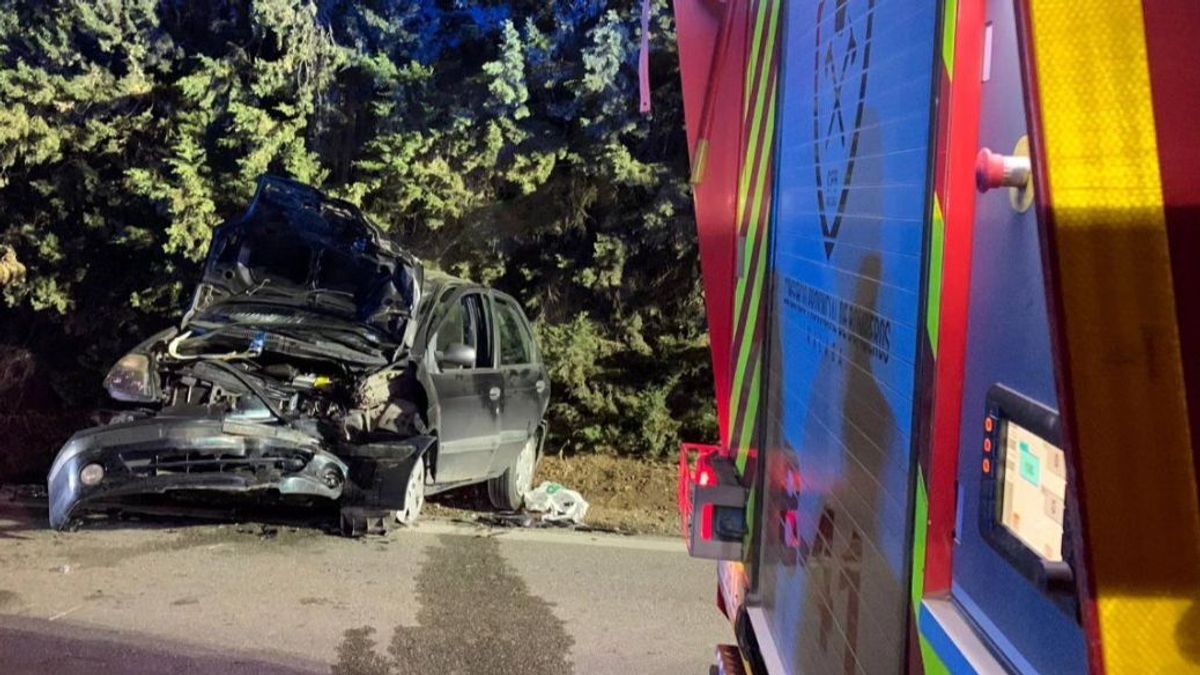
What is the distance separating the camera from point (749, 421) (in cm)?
304

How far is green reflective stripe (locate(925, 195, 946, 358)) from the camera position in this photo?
59.8 inches

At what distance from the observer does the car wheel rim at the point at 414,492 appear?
6.57 metres

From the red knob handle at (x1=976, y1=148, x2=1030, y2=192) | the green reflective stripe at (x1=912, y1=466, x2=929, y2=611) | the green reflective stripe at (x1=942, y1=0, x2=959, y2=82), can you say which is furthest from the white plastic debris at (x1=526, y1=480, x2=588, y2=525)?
the red knob handle at (x1=976, y1=148, x2=1030, y2=192)

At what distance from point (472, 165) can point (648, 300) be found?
2.24 metres

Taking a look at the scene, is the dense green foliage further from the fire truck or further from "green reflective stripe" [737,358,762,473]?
the fire truck

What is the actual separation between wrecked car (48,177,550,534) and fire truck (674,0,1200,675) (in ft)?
12.5

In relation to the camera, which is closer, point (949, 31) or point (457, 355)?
point (949, 31)

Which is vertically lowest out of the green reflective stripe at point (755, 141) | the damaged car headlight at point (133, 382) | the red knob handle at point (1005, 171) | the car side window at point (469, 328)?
the damaged car headlight at point (133, 382)

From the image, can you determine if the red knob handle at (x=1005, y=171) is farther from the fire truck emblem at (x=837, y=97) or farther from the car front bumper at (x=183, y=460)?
the car front bumper at (x=183, y=460)

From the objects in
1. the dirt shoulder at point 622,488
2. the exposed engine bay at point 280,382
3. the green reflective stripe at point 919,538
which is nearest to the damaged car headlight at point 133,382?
the exposed engine bay at point 280,382

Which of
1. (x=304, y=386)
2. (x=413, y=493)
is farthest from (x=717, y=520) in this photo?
(x=304, y=386)

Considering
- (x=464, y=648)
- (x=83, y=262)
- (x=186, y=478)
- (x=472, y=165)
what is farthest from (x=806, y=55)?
(x=83, y=262)

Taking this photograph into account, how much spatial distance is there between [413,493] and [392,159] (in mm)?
4627

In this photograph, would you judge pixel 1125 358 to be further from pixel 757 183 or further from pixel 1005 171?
pixel 757 183
